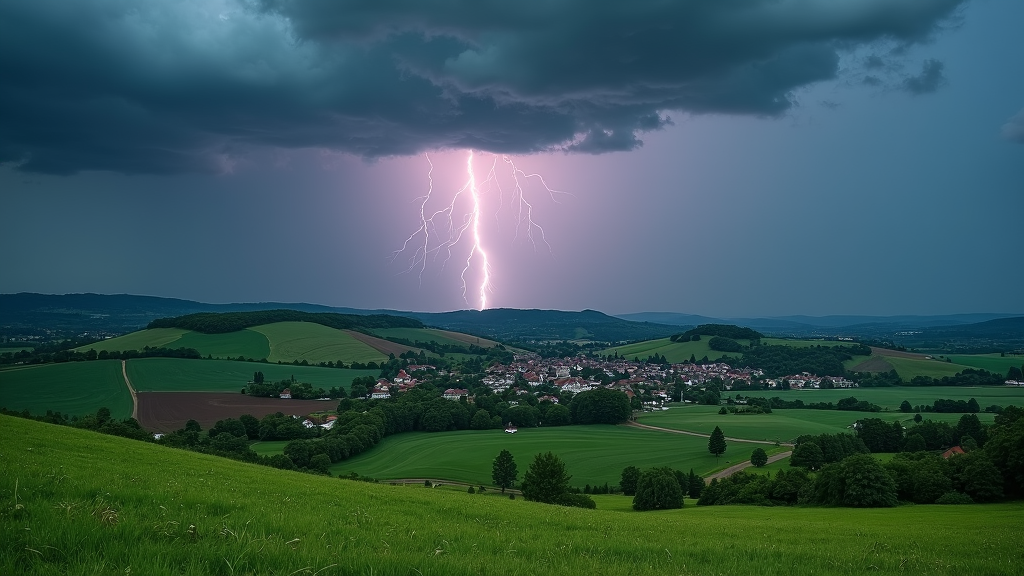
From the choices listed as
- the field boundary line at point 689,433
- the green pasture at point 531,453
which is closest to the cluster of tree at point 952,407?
the field boundary line at point 689,433

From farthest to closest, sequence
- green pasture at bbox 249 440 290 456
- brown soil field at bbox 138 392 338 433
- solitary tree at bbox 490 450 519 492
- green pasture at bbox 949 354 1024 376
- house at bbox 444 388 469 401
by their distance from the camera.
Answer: green pasture at bbox 949 354 1024 376 → house at bbox 444 388 469 401 → brown soil field at bbox 138 392 338 433 → green pasture at bbox 249 440 290 456 → solitary tree at bbox 490 450 519 492

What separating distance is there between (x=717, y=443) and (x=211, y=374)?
3484 inches

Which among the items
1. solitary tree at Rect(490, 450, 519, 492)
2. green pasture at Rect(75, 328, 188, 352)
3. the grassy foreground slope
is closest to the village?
solitary tree at Rect(490, 450, 519, 492)

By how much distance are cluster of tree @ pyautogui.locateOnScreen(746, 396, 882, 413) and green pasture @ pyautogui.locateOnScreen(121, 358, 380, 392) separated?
79.0m

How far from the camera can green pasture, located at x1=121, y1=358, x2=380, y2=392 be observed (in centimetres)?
9317

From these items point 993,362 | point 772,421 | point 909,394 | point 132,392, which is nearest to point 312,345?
point 132,392

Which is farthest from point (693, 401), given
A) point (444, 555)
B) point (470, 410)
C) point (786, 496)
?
point (444, 555)

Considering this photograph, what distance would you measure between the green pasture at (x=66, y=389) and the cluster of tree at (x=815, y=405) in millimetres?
100469

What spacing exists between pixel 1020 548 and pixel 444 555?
1302 centimetres

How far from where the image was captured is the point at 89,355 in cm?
10575

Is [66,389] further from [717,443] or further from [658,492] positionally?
[717,443]

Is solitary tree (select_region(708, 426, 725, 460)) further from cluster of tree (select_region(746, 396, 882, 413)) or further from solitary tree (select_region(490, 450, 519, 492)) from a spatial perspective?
cluster of tree (select_region(746, 396, 882, 413))

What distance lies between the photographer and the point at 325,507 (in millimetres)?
11711

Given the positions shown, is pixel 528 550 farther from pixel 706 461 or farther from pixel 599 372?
pixel 599 372
